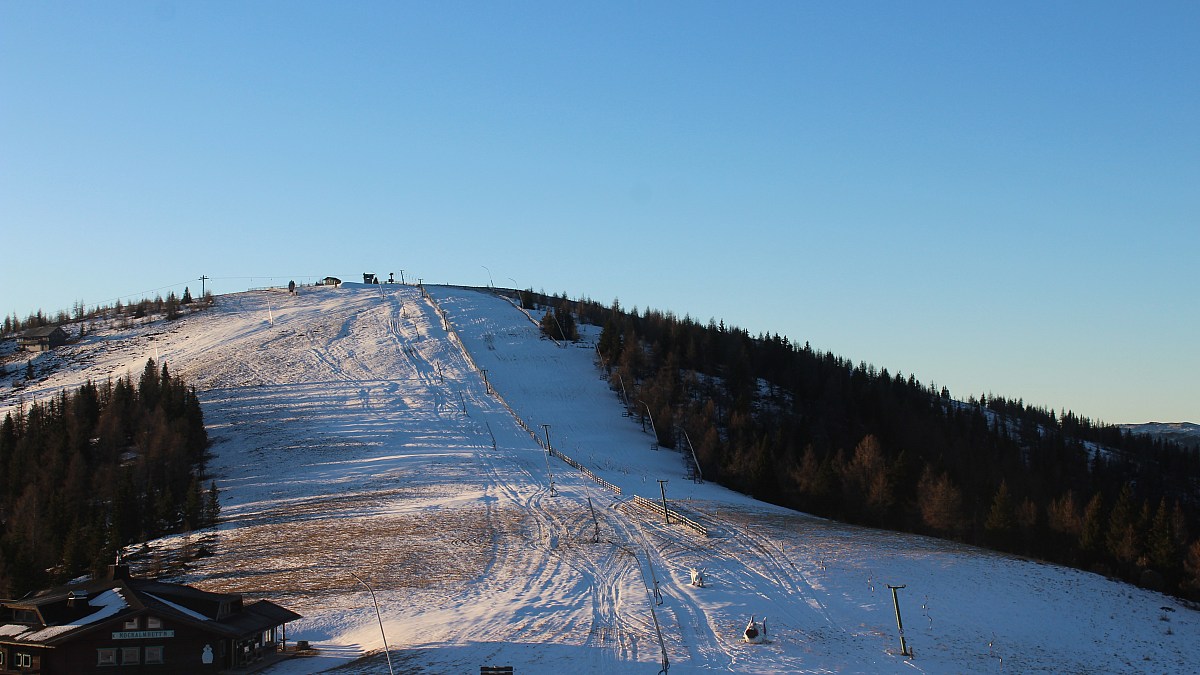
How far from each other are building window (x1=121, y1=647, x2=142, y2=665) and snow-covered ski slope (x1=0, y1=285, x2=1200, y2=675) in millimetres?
6173

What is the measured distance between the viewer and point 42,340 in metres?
138

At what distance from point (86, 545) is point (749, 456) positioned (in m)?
51.7

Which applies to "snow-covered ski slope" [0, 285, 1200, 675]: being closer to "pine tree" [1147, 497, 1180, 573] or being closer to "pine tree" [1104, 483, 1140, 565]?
"pine tree" [1147, 497, 1180, 573]

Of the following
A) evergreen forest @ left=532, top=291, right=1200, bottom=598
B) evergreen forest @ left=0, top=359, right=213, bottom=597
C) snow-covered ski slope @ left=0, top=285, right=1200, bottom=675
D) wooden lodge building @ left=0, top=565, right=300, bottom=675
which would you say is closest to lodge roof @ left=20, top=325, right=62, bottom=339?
evergreen forest @ left=0, top=359, right=213, bottom=597

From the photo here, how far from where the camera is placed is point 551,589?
5012cm

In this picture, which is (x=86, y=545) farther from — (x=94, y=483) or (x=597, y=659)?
(x=597, y=659)

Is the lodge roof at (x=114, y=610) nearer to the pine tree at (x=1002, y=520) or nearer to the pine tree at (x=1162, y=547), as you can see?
the pine tree at (x=1002, y=520)

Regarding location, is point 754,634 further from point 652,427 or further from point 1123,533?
point 652,427

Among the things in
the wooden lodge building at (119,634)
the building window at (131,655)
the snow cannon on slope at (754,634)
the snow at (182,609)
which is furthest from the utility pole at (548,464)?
the building window at (131,655)

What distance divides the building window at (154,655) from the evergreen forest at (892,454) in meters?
51.4

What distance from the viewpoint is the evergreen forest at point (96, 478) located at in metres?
58.1

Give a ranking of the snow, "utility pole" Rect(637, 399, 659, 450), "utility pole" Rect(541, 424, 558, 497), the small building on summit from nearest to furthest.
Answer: the snow < "utility pole" Rect(541, 424, 558, 497) < "utility pole" Rect(637, 399, 659, 450) < the small building on summit

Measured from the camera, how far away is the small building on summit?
137125 millimetres

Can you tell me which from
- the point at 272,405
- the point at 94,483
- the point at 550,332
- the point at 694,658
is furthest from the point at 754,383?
the point at 694,658
